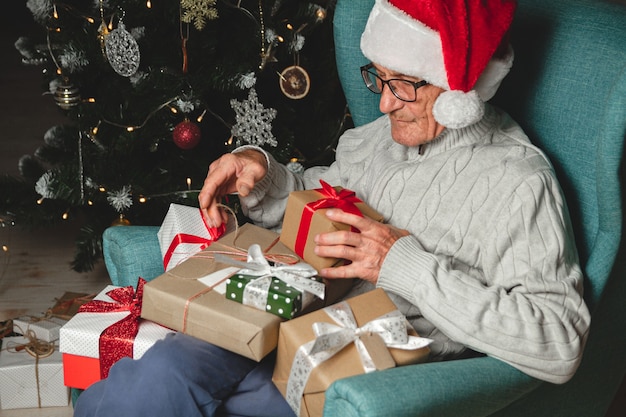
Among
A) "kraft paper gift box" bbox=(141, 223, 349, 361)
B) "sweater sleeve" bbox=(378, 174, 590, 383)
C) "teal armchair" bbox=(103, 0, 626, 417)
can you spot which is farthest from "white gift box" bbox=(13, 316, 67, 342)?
"sweater sleeve" bbox=(378, 174, 590, 383)

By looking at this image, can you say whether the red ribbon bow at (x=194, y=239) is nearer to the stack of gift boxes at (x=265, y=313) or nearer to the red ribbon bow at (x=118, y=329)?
the stack of gift boxes at (x=265, y=313)

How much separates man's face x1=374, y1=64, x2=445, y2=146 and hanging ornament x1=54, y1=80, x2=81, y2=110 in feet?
3.66

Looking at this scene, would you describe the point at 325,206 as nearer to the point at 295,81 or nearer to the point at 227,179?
the point at 227,179

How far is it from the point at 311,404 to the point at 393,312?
225 mm

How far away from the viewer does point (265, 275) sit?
4.74 feet

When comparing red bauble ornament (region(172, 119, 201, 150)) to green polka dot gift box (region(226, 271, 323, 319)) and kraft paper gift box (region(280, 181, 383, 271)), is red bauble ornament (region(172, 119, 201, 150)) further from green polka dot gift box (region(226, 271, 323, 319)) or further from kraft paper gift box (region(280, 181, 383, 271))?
green polka dot gift box (region(226, 271, 323, 319))

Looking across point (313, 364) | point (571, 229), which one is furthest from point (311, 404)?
point (571, 229)

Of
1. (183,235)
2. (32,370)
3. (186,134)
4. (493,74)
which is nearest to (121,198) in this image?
(186,134)

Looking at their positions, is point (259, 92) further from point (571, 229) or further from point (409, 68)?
point (571, 229)

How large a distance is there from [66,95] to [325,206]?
1.15 m

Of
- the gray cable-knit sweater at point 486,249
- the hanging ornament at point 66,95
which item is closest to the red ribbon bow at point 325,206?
the gray cable-knit sweater at point 486,249

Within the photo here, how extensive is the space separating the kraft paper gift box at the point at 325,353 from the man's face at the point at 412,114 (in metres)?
0.41

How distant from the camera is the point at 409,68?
150 centimetres

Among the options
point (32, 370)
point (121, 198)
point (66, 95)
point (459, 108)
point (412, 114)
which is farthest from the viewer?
point (121, 198)
